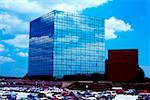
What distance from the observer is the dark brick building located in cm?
5081

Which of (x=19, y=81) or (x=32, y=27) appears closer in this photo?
(x=19, y=81)

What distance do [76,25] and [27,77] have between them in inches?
539

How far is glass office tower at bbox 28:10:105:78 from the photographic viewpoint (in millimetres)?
58000

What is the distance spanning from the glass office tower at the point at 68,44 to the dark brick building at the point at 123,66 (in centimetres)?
835

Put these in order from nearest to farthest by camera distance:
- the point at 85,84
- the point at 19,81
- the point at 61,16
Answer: the point at 85,84, the point at 19,81, the point at 61,16

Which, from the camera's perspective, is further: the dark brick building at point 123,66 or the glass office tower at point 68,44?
the glass office tower at point 68,44

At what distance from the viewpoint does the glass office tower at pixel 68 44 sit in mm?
58000

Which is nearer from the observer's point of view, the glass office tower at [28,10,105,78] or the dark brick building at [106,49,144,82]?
the dark brick building at [106,49,144,82]

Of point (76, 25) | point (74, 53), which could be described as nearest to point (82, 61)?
point (74, 53)

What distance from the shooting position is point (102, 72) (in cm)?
6138

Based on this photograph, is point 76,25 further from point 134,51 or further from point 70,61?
point 134,51

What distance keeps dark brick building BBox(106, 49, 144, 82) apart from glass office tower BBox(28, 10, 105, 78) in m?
8.35

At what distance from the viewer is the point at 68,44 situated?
Result: 59.1 metres

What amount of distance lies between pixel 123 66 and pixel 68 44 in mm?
11531
